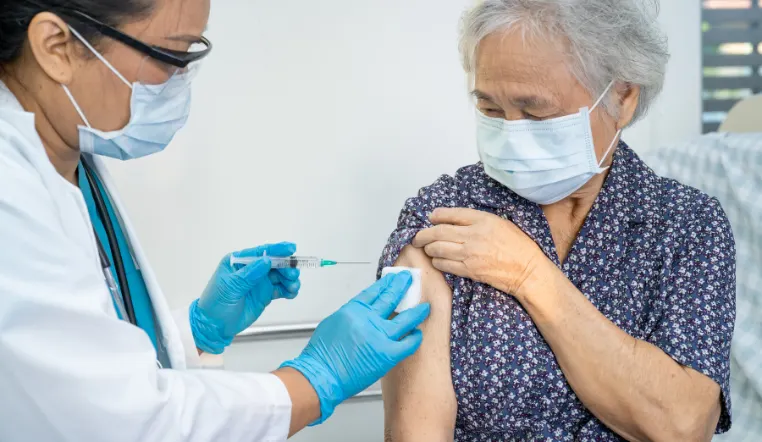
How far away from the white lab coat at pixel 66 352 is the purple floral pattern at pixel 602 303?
1.51ft

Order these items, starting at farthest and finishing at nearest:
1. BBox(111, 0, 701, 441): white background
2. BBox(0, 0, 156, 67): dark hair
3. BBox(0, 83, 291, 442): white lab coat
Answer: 1. BBox(111, 0, 701, 441): white background
2. BBox(0, 0, 156, 67): dark hair
3. BBox(0, 83, 291, 442): white lab coat

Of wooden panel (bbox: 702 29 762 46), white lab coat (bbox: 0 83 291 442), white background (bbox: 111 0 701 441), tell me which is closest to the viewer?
white lab coat (bbox: 0 83 291 442)

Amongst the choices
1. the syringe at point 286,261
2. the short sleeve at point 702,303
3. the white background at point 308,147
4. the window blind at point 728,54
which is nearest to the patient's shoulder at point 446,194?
the syringe at point 286,261

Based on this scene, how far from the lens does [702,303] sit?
→ 52.2 inches

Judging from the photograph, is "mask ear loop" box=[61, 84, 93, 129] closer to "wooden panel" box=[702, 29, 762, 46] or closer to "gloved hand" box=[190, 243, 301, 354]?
"gloved hand" box=[190, 243, 301, 354]

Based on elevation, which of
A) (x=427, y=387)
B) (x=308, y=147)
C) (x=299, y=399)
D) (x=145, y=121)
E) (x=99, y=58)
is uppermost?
(x=99, y=58)

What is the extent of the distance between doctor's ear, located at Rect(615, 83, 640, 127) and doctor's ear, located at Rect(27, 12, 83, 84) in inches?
39.7

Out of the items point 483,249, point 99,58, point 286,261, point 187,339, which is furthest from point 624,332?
point 99,58

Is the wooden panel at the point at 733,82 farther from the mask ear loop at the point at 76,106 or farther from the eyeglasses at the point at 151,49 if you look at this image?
the mask ear loop at the point at 76,106

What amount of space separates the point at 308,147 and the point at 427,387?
35.0 inches

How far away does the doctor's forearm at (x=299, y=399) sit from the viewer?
1.13 metres

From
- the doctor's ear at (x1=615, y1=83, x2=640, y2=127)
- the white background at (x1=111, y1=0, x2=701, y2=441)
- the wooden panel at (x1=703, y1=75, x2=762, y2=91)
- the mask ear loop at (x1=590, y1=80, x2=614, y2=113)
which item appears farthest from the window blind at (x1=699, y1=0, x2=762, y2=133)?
the mask ear loop at (x1=590, y1=80, x2=614, y2=113)

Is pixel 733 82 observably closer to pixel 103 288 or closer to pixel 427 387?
pixel 427 387

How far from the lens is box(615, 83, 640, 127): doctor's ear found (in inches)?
57.1
